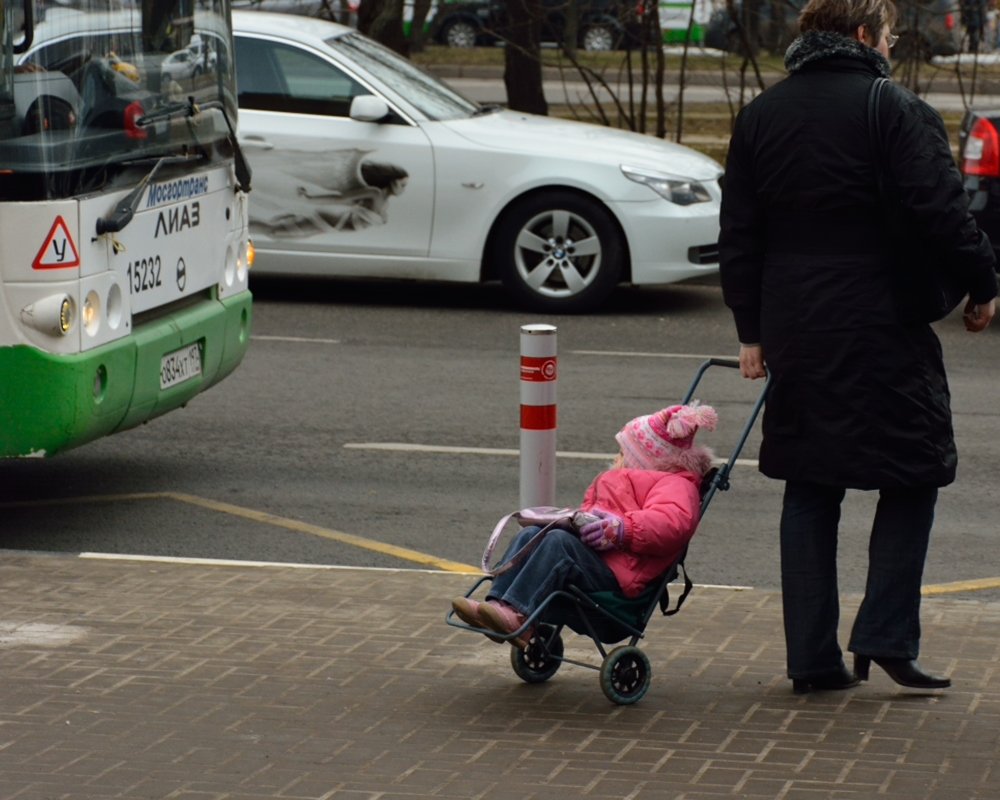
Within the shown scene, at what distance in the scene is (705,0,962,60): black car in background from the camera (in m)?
17.8

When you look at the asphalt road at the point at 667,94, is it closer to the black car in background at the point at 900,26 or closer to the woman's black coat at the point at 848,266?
the black car in background at the point at 900,26

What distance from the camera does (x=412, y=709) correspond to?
531cm

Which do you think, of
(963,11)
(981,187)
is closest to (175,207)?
(981,187)

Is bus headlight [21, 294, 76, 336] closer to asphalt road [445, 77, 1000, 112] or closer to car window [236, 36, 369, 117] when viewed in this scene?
car window [236, 36, 369, 117]

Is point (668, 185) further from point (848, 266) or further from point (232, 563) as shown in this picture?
point (848, 266)

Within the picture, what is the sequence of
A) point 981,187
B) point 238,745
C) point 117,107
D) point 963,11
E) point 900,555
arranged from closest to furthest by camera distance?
1. point 238,745
2. point 900,555
3. point 117,107
4. point 981,187
5. point 963,11

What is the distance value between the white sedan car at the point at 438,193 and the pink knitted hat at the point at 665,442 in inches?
304

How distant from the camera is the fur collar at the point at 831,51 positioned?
16.9 feet

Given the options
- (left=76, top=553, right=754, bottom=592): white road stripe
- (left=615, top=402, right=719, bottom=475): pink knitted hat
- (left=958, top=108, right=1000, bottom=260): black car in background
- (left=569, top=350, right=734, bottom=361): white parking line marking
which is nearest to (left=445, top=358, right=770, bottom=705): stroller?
(left=615, top=402, right=719, bottom=475): pink knitted hat

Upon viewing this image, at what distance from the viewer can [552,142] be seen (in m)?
13.2

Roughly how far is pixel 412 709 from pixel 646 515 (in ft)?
2.63

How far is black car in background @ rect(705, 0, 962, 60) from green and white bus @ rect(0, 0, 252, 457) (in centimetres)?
977

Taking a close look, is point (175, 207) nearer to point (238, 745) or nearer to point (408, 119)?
point (238, 745)

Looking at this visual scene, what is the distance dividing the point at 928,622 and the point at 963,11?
1291cm
